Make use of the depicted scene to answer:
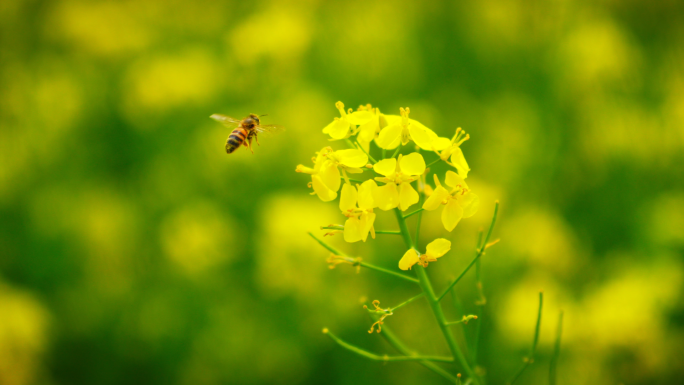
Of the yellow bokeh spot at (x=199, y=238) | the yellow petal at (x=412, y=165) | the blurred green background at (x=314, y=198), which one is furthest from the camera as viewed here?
the yellow bokeh spot at (x=199, y=238)

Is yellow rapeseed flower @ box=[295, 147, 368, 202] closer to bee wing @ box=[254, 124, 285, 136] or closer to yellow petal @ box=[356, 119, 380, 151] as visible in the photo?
yellow petal @ box=[356, 119, 380, 151]

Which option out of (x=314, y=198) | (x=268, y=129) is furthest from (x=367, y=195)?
(x=314, y=198)

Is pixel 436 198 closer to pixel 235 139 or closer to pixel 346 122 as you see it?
pixel 346 122

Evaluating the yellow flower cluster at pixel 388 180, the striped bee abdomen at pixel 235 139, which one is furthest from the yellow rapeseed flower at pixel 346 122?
the striped bee abdomen at pixel 235 139

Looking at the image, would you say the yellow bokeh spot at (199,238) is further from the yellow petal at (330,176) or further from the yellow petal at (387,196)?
the yellow petal at (387,196)

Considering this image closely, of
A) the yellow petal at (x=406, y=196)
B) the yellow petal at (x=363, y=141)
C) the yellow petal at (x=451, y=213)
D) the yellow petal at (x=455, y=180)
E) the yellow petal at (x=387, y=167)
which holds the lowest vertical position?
the yellow petal at (x=451, y=213)
